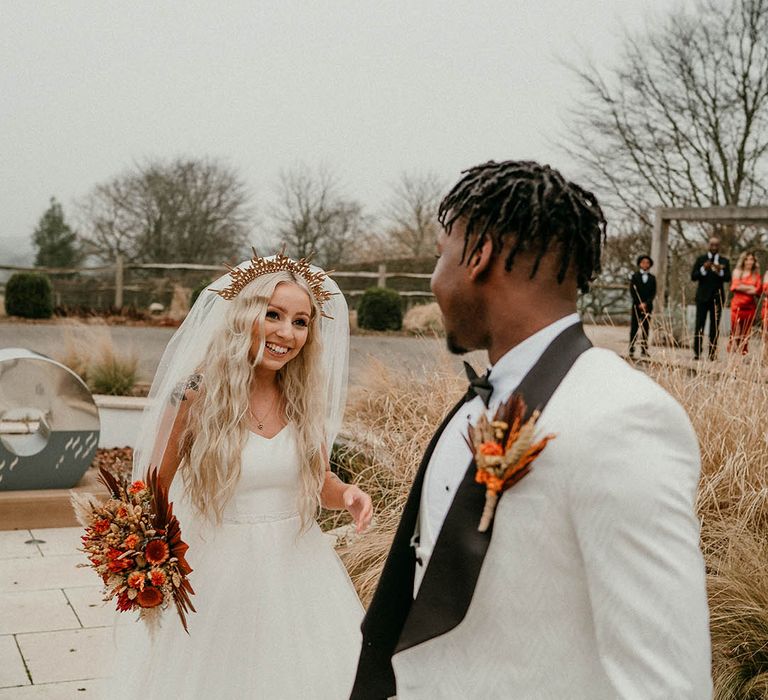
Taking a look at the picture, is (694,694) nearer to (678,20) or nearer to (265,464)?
(265,464)

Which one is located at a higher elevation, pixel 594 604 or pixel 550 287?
pixel 550 287

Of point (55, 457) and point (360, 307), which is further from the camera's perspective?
point (360, 307)

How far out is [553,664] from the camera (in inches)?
58.1

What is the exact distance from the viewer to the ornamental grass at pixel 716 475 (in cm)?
380

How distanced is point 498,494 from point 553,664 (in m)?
0.26

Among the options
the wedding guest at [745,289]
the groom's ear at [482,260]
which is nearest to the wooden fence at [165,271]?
the wedding guest at [745,289]

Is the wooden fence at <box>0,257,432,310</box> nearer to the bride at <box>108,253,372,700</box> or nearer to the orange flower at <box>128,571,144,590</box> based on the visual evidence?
the bride at <box>108,253,372,700</box>

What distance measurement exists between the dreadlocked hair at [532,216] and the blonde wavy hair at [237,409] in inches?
79.1

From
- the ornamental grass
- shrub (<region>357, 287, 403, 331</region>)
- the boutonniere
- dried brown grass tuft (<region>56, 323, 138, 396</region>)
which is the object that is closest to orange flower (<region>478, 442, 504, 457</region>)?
the boutonniere

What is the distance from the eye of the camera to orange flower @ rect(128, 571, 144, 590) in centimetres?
292

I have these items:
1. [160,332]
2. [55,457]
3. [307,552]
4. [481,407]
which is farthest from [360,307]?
[481,407]

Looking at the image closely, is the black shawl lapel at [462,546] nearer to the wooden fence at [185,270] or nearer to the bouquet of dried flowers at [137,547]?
the bouquet of dried flowers at [137,547]

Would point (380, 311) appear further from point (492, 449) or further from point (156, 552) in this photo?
point (492, 449)

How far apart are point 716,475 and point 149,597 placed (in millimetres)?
2893
